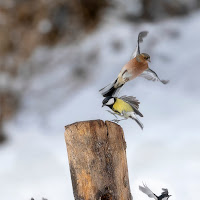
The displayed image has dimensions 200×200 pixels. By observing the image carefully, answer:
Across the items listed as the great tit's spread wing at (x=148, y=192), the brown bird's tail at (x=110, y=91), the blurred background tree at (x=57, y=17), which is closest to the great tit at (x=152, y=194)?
the great tit's spread wing at (x=148, y=192)

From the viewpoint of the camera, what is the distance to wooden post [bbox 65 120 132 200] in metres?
0.88

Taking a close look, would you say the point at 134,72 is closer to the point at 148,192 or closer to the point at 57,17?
the point at 148,192

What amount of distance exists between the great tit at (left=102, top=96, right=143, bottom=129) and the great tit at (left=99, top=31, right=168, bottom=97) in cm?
3

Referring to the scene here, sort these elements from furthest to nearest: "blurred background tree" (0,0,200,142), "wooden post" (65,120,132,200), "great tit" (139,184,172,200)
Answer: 1. "blurred background tree" (0,0,200,142)
2. "great tit" (139,184,172,200)
3. "wooden post" (65,120,132,200)

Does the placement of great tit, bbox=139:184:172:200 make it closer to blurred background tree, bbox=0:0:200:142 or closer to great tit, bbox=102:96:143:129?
great tit, bbox=102:96:143:129

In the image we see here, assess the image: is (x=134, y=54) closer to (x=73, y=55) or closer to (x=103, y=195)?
(x=103, y=195)

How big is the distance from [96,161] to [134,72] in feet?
0.88

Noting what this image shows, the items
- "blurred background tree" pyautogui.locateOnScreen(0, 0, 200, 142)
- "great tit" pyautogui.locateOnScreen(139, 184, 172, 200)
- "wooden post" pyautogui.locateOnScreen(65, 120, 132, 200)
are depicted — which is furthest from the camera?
"blurred background tree" pyautogui.locateOnScreen(0, 0, 200, 142)

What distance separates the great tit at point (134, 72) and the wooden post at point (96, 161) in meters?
0.10

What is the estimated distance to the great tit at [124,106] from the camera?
3.02ft

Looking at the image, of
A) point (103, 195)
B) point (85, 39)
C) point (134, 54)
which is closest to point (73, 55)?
point (85, 39)

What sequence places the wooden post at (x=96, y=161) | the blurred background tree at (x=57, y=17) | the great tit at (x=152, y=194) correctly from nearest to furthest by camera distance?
the wooden post at (x=96, y=161) < the great tit at (x=152, y=194) < the blurred background tree at (x=57, y=17)

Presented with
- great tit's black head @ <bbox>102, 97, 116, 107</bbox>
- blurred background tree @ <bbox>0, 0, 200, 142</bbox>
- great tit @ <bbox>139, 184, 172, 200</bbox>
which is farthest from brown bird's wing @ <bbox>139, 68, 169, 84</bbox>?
blurred background tree @ <bbox>0, 0, 200, 142</bbox>

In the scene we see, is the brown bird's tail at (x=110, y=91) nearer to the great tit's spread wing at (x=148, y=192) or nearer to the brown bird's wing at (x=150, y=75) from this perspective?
the brown bird's wing at (x=150, y=75)
